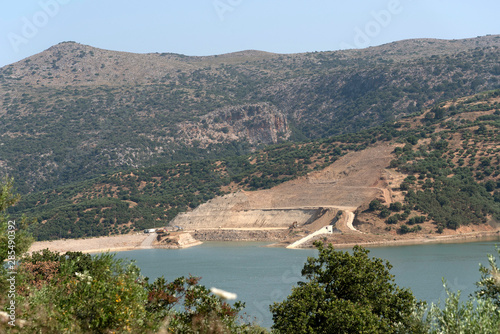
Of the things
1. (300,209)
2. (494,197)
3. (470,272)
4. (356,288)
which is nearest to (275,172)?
(300,209)

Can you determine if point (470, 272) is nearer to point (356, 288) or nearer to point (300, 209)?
point (356, 288)

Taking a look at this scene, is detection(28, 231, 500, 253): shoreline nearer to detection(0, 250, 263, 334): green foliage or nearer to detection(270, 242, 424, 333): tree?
detection(270, 242, 424, 333): tree

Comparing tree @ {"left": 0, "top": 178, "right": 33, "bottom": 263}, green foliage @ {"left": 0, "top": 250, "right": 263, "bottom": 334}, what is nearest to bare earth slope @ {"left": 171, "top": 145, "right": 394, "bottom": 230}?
tree @ {"left": 0, "top": 178, "right": 33, "bottom": 263}

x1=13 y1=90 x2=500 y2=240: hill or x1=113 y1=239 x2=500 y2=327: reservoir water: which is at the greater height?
x1=13 y1=90 x2=500 y2=240: hill

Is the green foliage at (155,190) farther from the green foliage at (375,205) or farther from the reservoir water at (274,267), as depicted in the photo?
the green foliage at (375,205)

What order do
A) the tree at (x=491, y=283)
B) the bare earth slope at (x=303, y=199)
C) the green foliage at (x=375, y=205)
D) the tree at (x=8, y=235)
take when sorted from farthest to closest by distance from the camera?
the bare earth slope at (x=303, y=199), the green foliage at (x=375, y=205), the tree at (x=8, y=235), the tree at (x=491, y=283)

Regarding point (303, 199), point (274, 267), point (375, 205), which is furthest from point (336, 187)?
point (274, 267)

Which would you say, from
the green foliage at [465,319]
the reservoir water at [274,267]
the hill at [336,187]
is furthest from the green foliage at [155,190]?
the green foliage at [465,319]
